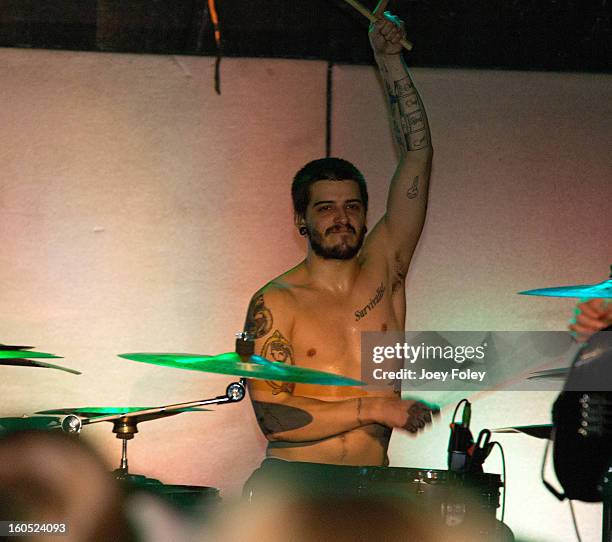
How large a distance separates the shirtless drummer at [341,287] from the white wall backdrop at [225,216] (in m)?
0.36

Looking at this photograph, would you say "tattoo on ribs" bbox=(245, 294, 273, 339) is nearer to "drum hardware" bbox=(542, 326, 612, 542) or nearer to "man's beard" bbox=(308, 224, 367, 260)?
"man's beard" bbox=(308, 224, 367, 260)

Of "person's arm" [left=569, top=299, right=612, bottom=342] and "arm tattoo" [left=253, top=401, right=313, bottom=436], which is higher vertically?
"person's arm" [left=569, top=299, right=612, bottom=342]

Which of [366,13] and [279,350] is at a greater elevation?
[366,13]

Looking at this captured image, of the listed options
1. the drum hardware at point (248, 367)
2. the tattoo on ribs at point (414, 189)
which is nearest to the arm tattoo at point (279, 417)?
the drum hardware at point (248, 367)

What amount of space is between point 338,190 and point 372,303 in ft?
1.28

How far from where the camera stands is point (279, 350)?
318 centimetres

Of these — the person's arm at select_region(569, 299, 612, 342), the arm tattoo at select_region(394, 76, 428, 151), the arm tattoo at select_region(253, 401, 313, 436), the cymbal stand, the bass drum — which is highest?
the arm tattoo at select_region(394, 76, 428, 151)

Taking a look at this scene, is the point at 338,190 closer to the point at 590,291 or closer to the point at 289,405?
the point at 289,405

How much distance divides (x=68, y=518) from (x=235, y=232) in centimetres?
126

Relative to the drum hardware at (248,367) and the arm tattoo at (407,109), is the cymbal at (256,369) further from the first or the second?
the arm tattoo at (407,109)

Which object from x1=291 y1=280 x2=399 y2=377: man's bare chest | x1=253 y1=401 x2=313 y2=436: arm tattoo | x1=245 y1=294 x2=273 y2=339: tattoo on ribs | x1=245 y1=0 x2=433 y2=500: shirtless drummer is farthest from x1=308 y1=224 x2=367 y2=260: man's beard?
x1=253 y1=401 x2=313 y2=436: arm tattoo

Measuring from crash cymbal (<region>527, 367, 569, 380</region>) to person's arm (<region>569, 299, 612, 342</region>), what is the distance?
0.44 feet

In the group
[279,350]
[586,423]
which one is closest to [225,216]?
[279,350]

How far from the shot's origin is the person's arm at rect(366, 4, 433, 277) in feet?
10.8
